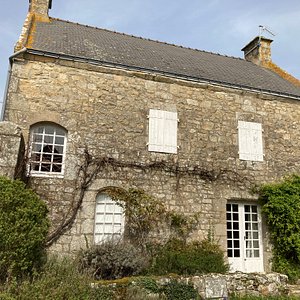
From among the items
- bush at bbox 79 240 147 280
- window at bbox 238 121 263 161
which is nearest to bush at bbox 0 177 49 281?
bush at bbox 79 240 147 280

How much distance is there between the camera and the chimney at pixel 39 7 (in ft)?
37.4

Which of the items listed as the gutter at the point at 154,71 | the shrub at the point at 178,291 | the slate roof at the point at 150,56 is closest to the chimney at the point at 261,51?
the slate roof at the point at 150,56

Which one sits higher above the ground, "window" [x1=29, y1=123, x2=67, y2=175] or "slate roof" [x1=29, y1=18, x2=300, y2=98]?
"slate roof" [x1=29, y1=18, x2=300, y2=98]

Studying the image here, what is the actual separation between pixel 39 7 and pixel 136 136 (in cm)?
610

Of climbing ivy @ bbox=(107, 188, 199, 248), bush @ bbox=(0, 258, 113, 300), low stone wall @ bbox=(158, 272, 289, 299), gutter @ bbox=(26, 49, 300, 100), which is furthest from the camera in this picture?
gutter @ bbox=(26, 49, 300, 100)

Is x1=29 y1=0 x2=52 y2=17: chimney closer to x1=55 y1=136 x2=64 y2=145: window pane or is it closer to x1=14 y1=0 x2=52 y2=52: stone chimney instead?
x1=14 y1=0 x2=52 y2=52: stone chimney

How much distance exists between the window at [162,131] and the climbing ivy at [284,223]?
2835 mm

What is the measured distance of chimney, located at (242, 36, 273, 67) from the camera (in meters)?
13.9

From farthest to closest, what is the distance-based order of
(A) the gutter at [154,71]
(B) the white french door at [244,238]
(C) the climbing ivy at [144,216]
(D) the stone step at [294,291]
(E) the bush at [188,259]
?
(B) the white french door at [244,238] → (A) the gutter at [154,71] → (C) the climbing ivy at [144,216] → (E) the bush at [188,259] → (D) the stone step at [294,291]

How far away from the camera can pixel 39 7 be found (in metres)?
11.4

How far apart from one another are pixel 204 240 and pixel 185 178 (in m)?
1.61

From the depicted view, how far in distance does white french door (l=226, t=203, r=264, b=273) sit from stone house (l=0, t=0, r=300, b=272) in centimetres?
3

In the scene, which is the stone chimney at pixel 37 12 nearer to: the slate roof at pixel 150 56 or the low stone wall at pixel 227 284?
the slate roof at pixel 150 56

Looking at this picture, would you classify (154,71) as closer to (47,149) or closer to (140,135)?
(140,135)
